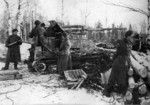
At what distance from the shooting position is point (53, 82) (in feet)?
17.2

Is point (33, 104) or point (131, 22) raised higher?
point (131, 22)

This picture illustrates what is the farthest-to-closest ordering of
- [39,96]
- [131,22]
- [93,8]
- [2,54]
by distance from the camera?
[2,54] → [93,8] → [131,22] → [39,96]

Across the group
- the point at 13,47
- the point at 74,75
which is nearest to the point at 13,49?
the point at 13,47

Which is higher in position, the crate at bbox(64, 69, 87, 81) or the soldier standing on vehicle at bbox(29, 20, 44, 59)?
the soldier standing on vehicle at bbox(29, 20, 44, 59)

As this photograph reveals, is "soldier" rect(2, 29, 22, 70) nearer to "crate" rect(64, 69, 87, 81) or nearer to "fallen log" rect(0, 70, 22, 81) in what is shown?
"fallen log" rect(0, 70, 22, 81)

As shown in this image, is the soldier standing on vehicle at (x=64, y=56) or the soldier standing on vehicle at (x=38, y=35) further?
the soldier standing on vehicle at (x=38, y=35)

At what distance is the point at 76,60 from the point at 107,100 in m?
2.47

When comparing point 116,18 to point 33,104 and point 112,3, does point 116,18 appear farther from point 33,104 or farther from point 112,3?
point 33,104

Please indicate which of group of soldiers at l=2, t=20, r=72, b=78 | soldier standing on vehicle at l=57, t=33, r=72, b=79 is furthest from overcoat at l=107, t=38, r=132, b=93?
group of soldiers at l=2, t=20, r=72, b=78

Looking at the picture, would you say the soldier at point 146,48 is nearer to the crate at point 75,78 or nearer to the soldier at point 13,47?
the crate at point 75,78

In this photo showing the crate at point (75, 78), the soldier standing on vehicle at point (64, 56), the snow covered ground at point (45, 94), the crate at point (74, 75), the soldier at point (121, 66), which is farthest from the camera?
the soldier standing on vehicle at point (64, 56)

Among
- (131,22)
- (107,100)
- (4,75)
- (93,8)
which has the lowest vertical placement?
(107,100)

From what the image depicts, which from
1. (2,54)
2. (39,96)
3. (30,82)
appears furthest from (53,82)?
(2,54)

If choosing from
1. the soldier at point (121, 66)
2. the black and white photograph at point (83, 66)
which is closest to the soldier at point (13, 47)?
the black and white photograph at point (83, 66)
